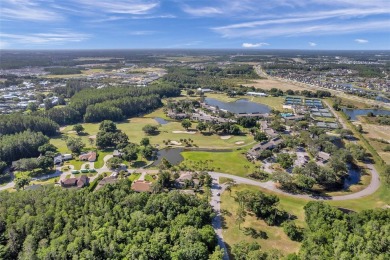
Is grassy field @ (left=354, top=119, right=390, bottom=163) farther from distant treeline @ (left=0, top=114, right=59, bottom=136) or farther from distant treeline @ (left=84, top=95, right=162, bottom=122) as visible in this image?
distant treeline @ (left=0, top=114, right=59, bottom=136)

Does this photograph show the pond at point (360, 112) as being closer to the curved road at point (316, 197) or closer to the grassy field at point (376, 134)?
the grassy field at point (376, 134)

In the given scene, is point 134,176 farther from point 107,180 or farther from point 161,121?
point 161,121

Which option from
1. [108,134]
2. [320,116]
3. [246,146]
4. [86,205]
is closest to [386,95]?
[320,116]

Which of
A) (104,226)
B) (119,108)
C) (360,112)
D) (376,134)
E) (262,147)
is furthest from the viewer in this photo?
(360,112)

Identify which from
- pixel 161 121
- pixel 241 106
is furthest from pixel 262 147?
pixel 241 106

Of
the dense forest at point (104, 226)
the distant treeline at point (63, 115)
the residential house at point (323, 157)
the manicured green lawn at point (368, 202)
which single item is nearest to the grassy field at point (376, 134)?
the residential house at point (323, 157)

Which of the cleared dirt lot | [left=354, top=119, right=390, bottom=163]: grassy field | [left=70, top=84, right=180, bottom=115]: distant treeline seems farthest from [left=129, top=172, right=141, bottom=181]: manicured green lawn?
the cleared dirt lot

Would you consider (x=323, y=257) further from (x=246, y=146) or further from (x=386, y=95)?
(x=386, y=95)
